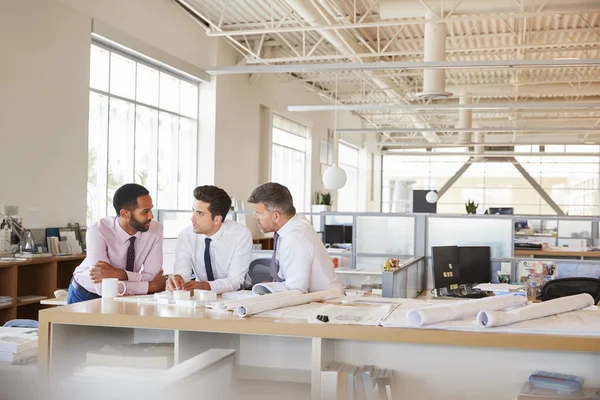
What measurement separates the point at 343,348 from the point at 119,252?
1.92 m

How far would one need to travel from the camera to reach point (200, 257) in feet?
13.6

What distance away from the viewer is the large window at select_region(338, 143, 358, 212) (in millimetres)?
21078

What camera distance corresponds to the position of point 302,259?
3488 millimetres

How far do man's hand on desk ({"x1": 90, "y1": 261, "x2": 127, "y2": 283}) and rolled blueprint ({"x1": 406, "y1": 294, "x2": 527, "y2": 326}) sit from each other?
1.96m

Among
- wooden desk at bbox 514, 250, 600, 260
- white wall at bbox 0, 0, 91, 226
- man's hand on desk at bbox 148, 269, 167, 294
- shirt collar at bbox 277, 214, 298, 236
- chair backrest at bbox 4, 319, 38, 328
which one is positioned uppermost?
white wall at bbox 0, 0, 91, 226

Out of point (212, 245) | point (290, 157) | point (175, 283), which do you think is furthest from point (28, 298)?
point (290, 157)

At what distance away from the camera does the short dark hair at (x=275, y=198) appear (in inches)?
147

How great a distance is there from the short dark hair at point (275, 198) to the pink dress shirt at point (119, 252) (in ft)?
2.40

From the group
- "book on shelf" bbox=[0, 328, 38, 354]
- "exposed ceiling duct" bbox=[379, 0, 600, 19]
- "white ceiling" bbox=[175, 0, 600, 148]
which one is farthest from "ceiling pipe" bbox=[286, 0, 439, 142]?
"book on shelf" bbox=[0, 328, 38, 354]

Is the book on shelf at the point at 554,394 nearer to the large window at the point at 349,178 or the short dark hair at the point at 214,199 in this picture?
the short dark hair at the point at 214,199

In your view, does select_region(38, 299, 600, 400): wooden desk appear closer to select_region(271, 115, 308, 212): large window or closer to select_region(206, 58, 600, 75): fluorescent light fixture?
select_region(206, 58, 600, 75): fluorescent light fixture

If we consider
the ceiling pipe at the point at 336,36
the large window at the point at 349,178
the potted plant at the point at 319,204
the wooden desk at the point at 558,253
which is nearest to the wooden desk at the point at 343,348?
the ceiling pipe at the point at 336,36

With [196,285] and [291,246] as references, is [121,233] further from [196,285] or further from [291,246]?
[291,246]

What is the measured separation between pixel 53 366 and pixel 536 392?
5.19ft
